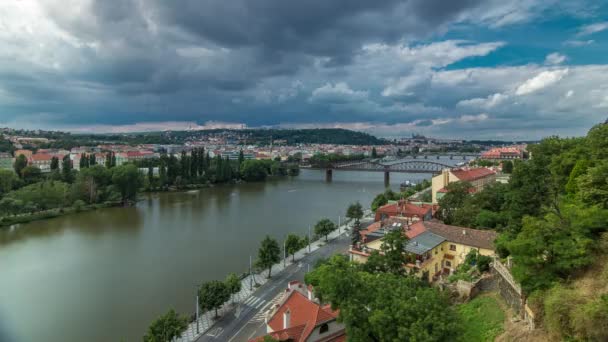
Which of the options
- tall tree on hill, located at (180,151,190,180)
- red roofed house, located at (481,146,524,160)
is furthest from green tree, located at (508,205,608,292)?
red roofed house, located at (481,146,524,160)

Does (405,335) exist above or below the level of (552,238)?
below

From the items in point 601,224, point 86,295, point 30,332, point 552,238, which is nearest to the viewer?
point 552,238

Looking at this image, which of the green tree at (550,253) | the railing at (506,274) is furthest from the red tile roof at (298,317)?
the green tree at (550,253)

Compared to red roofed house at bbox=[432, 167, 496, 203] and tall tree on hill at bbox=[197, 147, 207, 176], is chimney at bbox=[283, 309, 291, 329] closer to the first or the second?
red roofed house at bbox=[432, 167, 496, 203]

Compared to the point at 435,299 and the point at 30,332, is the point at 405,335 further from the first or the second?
the point at 30,332

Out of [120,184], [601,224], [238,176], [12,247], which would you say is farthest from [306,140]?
[601,224]

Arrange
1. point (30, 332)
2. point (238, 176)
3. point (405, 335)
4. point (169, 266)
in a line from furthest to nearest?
point (238, 176), point (169, 266), point (30, 332), point (405, 335)

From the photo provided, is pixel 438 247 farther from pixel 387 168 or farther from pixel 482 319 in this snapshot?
pixel 387 168
